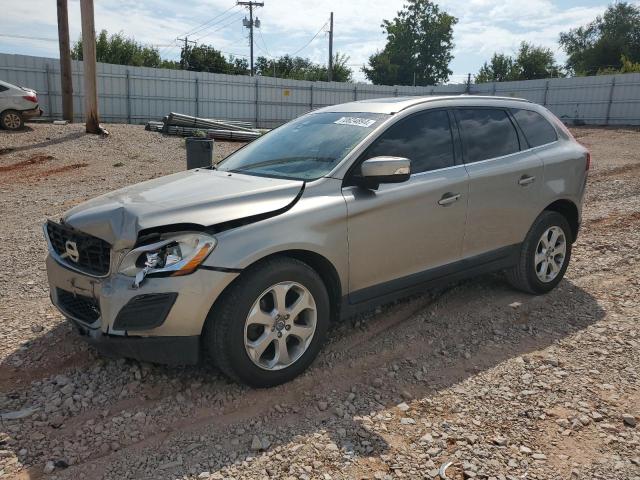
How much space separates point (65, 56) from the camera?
60.2ft

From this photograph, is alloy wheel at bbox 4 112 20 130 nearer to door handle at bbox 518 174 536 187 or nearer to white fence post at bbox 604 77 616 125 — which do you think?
door handle at bbox 518 174 536 187

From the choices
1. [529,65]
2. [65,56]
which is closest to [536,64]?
[529,65]

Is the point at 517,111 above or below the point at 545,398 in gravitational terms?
above

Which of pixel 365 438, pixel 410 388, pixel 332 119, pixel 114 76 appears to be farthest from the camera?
pixel 114 76

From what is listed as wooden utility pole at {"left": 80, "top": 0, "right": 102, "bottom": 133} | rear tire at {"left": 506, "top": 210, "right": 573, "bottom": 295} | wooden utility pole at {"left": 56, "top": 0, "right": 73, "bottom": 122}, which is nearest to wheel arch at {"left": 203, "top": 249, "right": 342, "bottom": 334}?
rear tire at {"left": 506, "top": 210, "right": 573, "bottom": 295}

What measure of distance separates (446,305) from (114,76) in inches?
919

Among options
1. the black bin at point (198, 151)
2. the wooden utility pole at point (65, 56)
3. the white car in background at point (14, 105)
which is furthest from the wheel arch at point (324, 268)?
the wooden utility pole at point (65, 56)

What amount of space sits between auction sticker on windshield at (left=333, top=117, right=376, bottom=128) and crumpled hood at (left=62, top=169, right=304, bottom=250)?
777 mm

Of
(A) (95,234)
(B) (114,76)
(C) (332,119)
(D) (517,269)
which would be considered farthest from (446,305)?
(B) (114,76)

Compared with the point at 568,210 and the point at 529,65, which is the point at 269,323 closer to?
the point at 568,210

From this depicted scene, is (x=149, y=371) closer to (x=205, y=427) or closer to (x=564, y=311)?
(x=205, y=427)

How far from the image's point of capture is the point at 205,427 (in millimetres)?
3020

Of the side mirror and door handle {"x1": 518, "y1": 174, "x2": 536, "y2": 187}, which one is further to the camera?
door handle {"x1": 518, "y1": 174, "x2": 536, "y2": 187}

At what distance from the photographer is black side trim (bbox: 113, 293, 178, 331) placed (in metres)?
2.95
